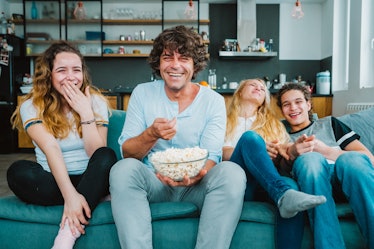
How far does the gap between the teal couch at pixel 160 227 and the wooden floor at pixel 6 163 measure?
163 centimetres

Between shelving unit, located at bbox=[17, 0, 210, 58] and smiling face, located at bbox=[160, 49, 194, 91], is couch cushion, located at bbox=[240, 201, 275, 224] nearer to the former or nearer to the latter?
smiling face, located at bbox=[160, 49, 194, 91]

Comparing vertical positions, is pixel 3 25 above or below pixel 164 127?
above

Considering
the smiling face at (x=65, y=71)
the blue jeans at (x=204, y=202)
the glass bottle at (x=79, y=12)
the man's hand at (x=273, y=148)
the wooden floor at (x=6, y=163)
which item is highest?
the glass bottle at (x=79, y=12)

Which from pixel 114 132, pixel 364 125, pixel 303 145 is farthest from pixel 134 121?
pixel 364 125

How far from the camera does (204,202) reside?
55.7 inches

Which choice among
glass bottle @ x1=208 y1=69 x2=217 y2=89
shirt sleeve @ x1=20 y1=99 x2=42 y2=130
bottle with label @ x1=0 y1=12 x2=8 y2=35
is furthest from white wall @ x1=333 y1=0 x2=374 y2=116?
bottle with label @ x1=0 y1=12 x2=8 y2=35

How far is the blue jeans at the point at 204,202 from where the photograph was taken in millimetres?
1317

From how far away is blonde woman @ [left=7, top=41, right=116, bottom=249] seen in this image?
4.89ft

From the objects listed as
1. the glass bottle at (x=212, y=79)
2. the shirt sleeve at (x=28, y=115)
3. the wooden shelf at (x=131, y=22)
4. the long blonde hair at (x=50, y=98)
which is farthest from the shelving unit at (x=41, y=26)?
the shirt sleeve at (x=28, y=115)

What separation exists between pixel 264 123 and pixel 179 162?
99cm

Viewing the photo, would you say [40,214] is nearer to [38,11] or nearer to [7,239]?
[7,239]

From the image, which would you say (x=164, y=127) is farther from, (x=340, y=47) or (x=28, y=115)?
(x=340, y=47)

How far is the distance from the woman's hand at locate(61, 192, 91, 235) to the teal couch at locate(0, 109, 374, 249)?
0.07 m

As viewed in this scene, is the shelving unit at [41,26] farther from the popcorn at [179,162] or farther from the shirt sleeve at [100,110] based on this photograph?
the popcorn at [179,162]
